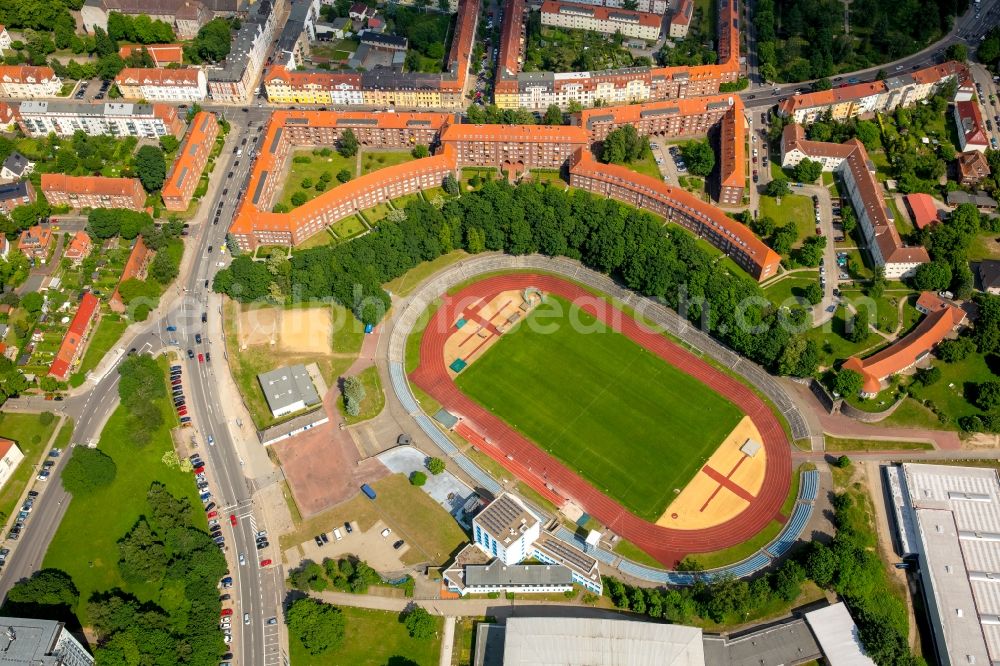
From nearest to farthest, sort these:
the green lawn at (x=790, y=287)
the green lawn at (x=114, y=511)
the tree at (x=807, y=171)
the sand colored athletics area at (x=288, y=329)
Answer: the green lawn at (x=114, y=511) < the sand colored athletics area at (x=288, y=329) < the green lawn at (x=790, y=287) < the tree at (x=807, y=171)

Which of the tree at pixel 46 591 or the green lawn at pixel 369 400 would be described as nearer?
the tree at pixel 46 591

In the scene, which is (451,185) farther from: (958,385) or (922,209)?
(958,385)

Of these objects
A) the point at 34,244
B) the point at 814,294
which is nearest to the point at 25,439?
the point at 34,244

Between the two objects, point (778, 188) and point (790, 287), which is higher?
point (778, 188)

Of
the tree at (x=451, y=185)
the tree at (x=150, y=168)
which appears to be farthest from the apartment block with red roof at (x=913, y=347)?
the tree at (x=150, y=168)

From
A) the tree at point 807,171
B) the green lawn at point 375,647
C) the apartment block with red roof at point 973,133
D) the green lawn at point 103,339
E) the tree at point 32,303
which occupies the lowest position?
the green lawn at point 375,647

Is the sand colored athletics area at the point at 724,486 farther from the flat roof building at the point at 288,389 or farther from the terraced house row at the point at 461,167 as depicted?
the flat roof building at the point at 288,389

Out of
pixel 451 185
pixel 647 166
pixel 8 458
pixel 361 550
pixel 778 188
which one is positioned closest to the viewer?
pixel 361 550
